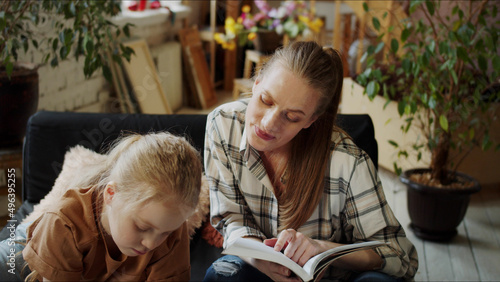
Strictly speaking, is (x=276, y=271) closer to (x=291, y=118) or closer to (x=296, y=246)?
(x=296, y=246)

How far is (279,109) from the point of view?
1460mm

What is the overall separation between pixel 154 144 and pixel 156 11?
10.7 feet

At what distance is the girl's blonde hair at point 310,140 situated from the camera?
1.49m

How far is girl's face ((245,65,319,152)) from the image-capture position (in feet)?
4.79

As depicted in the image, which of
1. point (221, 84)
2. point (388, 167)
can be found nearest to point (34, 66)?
point (388, 167)

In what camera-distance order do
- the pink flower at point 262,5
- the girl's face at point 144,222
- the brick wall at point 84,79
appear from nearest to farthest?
the girl's face at point 144,222 → the brick wall at point 84,79 → the pink flower at point 262,5

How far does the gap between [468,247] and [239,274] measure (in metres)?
1.75

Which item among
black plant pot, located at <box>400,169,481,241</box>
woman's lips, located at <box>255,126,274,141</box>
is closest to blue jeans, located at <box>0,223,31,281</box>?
woman's lips, located at <box>255,126,274,141</box>

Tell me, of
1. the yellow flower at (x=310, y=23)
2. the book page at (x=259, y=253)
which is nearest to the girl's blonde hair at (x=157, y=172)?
the book page at (x=259, y=253)

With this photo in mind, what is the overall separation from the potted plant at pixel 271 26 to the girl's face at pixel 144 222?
11.3ft

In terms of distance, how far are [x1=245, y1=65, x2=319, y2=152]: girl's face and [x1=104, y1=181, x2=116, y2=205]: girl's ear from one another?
1.29ft

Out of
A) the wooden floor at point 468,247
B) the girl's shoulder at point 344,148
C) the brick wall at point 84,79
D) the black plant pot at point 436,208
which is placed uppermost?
the girl's shoulder at point 344,148

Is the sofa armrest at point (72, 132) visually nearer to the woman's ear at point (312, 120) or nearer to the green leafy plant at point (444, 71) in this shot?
the woman's ear at point (312, 120)

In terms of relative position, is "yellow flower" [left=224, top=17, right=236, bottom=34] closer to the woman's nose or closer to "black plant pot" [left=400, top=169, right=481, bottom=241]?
"black plant pot" [left=400, top=169, right=481, bottom=241]
